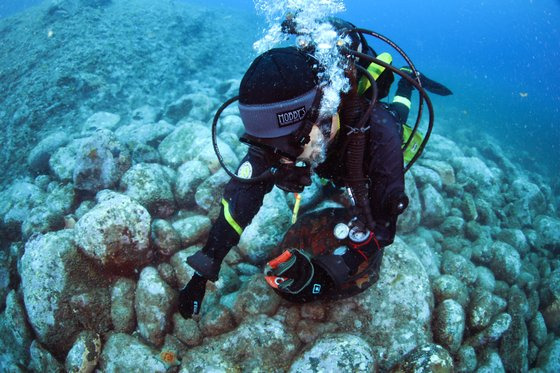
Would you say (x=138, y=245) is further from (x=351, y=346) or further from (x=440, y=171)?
(x=440, y=171)

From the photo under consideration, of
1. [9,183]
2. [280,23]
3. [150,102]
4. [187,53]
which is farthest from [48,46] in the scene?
[280,23]

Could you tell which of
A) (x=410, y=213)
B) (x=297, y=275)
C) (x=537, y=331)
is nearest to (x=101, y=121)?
(x=410, y=213)

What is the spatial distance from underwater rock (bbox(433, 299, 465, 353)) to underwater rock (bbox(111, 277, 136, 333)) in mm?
3321

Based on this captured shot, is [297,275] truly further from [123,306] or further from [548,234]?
[548,234]

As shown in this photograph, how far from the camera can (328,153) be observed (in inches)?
109

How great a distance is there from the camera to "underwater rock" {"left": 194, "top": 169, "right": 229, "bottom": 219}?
463cm

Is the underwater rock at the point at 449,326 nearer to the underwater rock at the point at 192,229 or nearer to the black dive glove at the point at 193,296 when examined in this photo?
the black dive glove at the point at 193,296

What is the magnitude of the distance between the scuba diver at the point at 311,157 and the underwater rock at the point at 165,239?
123 centimetres

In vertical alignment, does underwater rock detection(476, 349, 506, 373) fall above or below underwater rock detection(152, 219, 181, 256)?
below

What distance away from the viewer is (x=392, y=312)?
3285 mm

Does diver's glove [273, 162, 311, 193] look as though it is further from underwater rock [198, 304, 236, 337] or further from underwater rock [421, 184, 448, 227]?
underwater rock [421, 184, 448, 227]

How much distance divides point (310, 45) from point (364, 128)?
29.9 inches

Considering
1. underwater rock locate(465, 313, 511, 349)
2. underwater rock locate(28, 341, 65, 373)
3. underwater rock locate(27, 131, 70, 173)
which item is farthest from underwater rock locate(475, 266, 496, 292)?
underwater rock locate(27, 131, 70, 173)

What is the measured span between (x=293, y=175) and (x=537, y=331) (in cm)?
437
